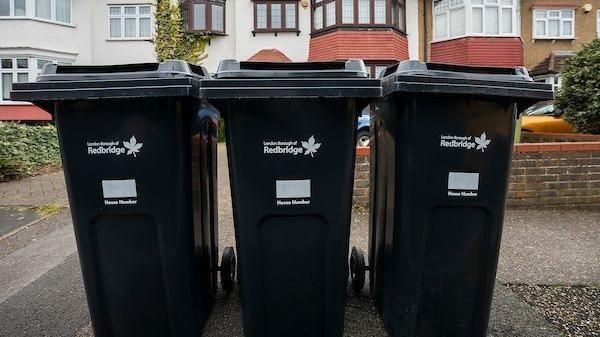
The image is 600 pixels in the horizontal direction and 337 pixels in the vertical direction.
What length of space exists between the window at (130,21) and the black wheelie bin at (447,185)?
17016mm

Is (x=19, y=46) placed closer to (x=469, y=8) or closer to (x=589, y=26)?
(x=469, y=8)

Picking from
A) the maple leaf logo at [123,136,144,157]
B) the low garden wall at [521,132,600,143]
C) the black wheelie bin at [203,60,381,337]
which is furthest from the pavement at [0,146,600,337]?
the low garden wall at [521,132,600,143]

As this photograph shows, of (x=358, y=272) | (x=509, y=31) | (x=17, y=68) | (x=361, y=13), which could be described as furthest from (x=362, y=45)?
(x=358, y=272)

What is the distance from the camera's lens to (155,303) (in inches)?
87.9

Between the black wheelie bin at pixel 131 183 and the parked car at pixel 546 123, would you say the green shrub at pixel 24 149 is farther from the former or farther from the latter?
the parked car at pixel 546 123

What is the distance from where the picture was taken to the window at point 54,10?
53.0 feet

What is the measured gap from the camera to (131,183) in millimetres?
2109

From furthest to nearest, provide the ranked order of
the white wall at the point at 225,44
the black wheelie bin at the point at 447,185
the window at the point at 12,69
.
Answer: the white wall at the point at 225,44 → the window at the point at 12,69 → the black wheelie bin at the point at 447,185

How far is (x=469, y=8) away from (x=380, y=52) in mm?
3736

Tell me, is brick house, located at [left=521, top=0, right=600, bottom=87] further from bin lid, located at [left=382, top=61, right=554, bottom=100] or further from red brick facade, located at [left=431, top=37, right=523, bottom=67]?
bin lid, located at [left=382, top=61, right=554, bottom=100]

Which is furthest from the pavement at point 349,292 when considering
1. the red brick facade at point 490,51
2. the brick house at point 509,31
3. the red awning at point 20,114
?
the brick house at point 509,31

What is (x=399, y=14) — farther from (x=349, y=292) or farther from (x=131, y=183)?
(x=131, y=183)

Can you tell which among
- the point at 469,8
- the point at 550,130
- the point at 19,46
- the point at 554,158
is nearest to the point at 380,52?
the point at 469,8

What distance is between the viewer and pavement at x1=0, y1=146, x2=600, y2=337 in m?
2.65
